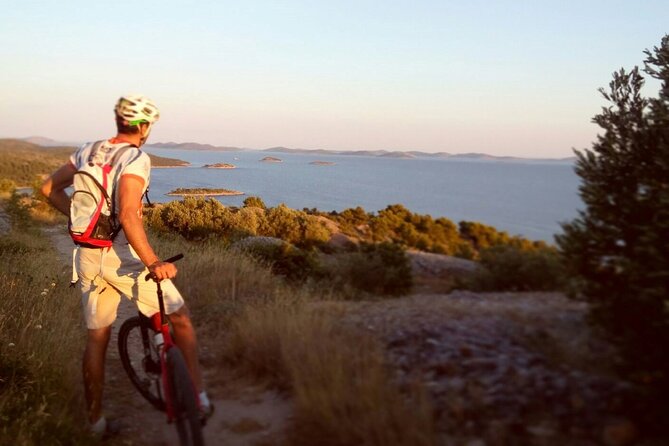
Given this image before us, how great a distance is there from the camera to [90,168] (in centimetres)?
363

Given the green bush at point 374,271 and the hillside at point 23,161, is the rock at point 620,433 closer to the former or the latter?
the green bush at point 374,271

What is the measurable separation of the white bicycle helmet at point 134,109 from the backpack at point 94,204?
0.17 metres

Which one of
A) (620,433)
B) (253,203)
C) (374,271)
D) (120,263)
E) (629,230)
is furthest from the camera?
(253,203)

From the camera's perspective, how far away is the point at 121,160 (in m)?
3.61

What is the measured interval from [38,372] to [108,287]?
1.28 metres

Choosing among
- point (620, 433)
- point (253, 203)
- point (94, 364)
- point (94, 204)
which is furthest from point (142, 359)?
point (253, 203)

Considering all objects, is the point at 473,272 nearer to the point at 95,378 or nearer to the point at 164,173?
the point at 95,378

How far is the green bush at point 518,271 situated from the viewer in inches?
137

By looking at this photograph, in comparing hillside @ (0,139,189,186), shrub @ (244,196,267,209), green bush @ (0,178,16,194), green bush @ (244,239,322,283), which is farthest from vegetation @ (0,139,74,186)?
green bush @ (244,239,322,283)

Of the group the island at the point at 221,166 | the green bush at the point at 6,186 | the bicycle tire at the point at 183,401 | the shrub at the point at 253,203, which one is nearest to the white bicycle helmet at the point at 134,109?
the bicycle tire at the point at 183,401

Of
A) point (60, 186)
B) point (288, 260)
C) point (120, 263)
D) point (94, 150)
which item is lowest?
point (288, 260)

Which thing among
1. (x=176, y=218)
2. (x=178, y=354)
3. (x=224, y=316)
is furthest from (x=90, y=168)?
(x=176, y=218)

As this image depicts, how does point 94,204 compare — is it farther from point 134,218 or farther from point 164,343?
point 164,343

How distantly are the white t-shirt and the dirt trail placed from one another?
1.69 m
